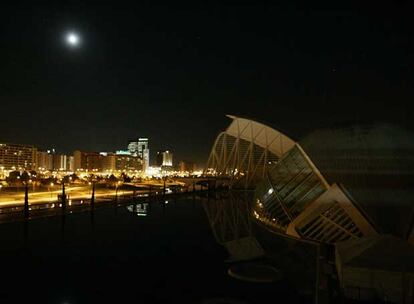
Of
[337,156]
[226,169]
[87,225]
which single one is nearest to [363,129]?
[337,156]

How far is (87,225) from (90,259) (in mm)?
7002

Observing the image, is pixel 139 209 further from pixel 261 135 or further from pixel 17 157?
pixel 17 157

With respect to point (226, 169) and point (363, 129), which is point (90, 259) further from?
point (226, 169)

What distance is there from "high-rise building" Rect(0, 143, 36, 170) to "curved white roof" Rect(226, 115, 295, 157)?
11006 cm

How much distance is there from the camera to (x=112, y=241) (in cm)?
1470

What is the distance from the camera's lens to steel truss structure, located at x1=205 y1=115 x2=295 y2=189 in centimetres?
4659

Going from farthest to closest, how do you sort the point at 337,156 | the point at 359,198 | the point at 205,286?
the point at 337,156 → the point at 359,198 → the point at 205,286

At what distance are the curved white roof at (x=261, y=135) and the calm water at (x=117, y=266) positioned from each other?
1119 inches

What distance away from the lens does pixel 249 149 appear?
51.3 metres

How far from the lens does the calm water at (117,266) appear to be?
8656 millimetres

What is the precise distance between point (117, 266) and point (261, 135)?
3947 cm

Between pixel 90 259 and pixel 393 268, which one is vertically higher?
pixel 393 268

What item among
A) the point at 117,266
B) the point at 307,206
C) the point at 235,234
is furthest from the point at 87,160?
the point at 307,206

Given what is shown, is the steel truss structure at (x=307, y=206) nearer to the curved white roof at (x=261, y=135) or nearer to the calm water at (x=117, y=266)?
the calm water at (x=117, y=266)
